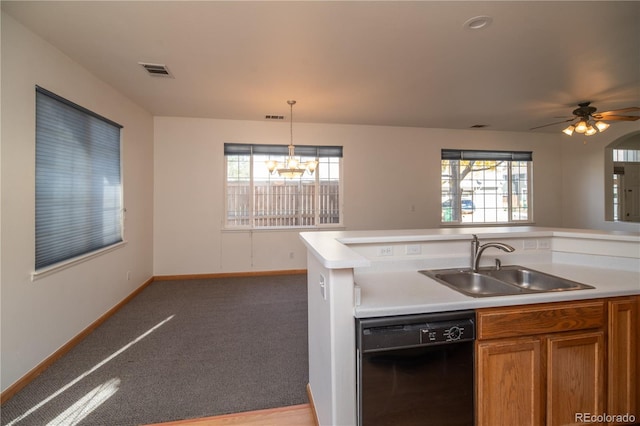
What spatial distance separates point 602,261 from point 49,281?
4196 millimetres

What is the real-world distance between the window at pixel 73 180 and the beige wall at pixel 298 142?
1.17 metres

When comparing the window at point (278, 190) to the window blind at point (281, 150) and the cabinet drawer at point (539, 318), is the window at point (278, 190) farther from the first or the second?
the cabinet drawer at point (539, 318)

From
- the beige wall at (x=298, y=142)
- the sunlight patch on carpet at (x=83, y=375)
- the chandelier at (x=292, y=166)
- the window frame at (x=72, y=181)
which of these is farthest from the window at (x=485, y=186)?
the window frame at (x=72, y=181)

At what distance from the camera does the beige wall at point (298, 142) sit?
4695mm

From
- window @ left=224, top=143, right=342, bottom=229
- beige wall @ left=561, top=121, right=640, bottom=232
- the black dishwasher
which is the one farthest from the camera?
beige wall @ left=561, top=121, right=640, bottom=232

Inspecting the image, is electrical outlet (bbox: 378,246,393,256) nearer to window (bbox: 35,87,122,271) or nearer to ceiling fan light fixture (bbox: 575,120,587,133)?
window (bbox: 35,87,122,271)

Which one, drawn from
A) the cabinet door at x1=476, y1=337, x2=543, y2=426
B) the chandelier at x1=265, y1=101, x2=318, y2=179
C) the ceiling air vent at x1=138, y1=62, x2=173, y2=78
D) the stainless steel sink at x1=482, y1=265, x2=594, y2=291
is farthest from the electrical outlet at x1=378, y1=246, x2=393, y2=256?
the ceiling air vent at x1=138, y1=62, x2=173, y2=78

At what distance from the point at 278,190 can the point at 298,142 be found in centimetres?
94

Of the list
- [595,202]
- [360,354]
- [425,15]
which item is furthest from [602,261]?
[595,202]

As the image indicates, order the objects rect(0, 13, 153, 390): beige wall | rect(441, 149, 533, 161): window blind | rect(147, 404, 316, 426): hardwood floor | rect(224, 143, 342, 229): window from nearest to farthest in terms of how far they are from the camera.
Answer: rect(147, 404, 316, 426): hardwood floor, rect(0, 13, 153, 390): beige wall, rect(224, 143, 342, 229): window, rect(441, 149, 533, 161): window blind

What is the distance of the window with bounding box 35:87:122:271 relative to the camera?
7.56 ft

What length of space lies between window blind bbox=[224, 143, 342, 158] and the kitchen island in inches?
132

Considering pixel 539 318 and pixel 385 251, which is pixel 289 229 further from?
pixel 539 318

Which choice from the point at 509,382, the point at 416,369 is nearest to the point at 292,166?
the point at 416,369
